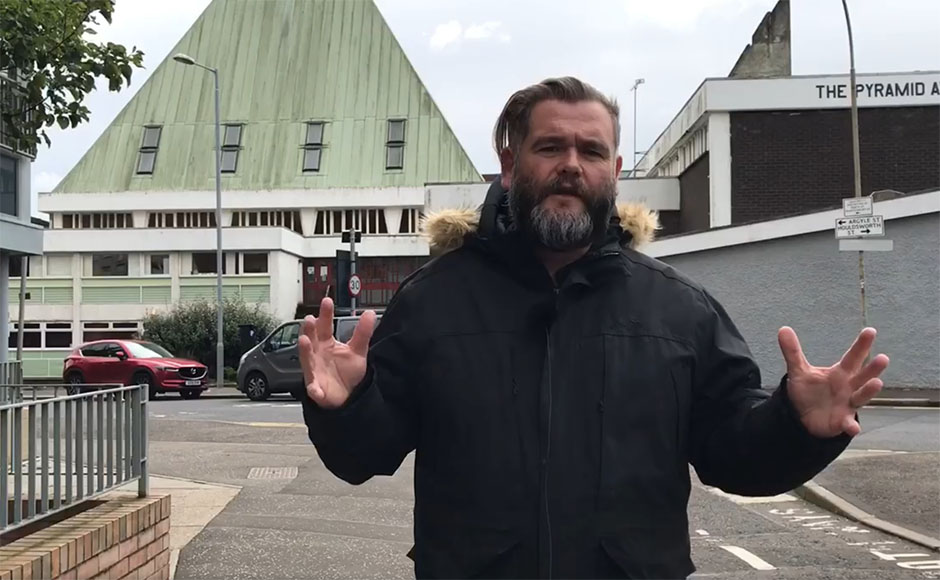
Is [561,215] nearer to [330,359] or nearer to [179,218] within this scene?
[330,359]

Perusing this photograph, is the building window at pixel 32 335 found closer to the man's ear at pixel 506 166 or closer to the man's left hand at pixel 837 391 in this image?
the man's ear at pixel 506 166

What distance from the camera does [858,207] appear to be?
15773 millimetres

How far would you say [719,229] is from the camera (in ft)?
77.3

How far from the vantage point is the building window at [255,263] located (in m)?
42.6

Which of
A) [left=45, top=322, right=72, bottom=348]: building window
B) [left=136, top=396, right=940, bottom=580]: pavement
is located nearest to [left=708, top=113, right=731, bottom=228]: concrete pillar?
[left=136, top=396, right=940, bottom=580]: pavement

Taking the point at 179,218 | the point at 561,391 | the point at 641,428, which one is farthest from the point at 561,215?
the point at 179,218

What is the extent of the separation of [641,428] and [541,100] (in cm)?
82

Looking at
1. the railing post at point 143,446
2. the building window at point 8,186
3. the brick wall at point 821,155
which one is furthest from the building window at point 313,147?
the railing post at point 143,446

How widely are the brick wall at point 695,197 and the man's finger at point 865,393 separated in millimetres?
27434

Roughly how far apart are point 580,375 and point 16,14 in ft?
13.1

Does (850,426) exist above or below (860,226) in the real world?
below

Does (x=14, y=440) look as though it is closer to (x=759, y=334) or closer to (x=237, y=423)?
(x=237, y=423)

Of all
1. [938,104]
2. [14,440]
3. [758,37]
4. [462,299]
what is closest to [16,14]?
[14,440]

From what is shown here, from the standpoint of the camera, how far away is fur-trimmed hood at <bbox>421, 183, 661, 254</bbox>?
2.64 m
